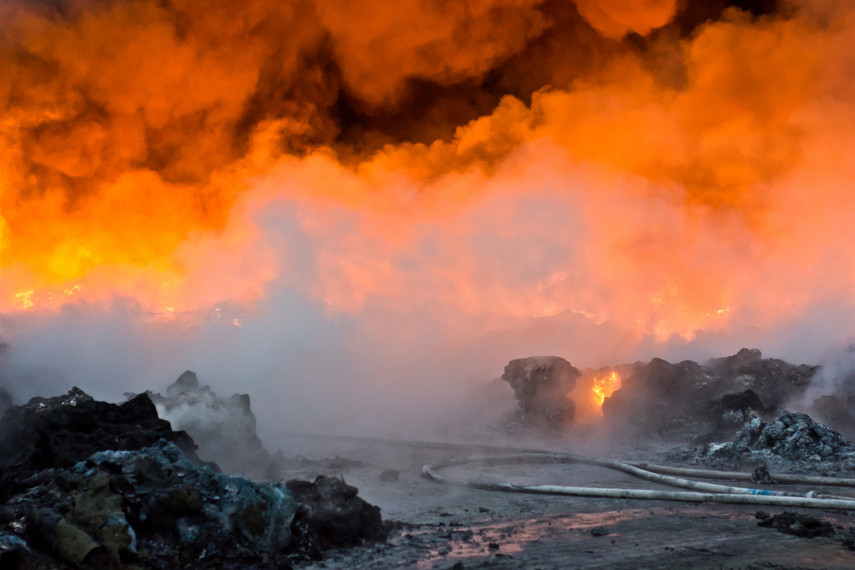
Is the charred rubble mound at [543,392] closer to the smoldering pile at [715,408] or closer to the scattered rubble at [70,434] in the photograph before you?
the smoldering pile at [715,408]

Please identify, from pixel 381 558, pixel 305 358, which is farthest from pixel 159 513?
pixel 305 358

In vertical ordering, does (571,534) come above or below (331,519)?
below

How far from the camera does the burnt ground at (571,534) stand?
35.6ft

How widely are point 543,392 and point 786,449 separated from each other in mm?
21652

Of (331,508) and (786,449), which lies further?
(786,449)

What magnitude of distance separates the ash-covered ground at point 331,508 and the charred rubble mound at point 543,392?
15.1 meters

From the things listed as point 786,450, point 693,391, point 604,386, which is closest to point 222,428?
point 786,450

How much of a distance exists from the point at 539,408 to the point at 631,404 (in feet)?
23.4

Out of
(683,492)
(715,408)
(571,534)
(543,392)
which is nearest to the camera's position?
(571,534)

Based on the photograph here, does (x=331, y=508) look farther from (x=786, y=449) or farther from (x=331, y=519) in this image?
(x=786, y=449)

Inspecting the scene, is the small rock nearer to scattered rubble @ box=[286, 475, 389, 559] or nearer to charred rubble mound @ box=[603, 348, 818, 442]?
scattered rubble @ box=[286, 475, 389, 559]

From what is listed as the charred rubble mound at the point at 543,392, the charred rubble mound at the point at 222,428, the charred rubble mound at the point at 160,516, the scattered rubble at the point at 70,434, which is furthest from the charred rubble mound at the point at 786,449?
the scattered rubble at the point at 70,434

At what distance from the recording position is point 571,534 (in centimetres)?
1311

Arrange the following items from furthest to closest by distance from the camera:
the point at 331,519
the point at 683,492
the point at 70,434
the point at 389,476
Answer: the point at 389,476
the point at 683,492
the point at 70,434
the point at 331,519
